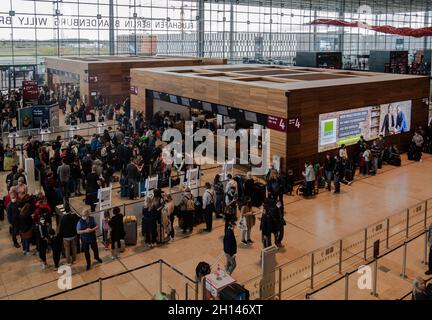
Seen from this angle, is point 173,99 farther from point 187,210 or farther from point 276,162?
point 187,210

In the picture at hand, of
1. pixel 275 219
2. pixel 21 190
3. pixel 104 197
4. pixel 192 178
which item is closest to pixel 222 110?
pixel 192 178

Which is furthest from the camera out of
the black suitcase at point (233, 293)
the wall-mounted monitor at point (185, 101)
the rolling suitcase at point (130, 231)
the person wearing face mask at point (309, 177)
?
the wall-mounted monitor at point (185, 101)

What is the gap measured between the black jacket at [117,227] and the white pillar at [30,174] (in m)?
5.32

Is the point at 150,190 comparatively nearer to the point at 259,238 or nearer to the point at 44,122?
the point at 259,238

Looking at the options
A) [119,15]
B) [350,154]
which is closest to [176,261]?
[350,154]

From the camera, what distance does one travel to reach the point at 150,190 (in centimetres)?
1392

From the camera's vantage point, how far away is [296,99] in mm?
16172

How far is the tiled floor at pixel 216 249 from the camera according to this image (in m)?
9.19

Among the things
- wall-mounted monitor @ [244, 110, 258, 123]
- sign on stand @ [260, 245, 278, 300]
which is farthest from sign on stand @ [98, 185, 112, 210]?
wall-mounted monitor @ [244, 110, 258, 123]

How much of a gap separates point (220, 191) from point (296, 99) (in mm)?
4960

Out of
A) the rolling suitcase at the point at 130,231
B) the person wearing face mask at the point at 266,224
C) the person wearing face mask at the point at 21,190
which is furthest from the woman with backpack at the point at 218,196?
the person wearing face mask at the point at 21,190

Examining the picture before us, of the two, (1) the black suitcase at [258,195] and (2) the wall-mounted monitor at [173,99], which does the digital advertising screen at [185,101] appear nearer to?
(2) the wall-mounted monitor at [173,99]

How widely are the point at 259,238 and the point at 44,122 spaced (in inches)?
572

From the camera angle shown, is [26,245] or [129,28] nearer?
[26,245]
